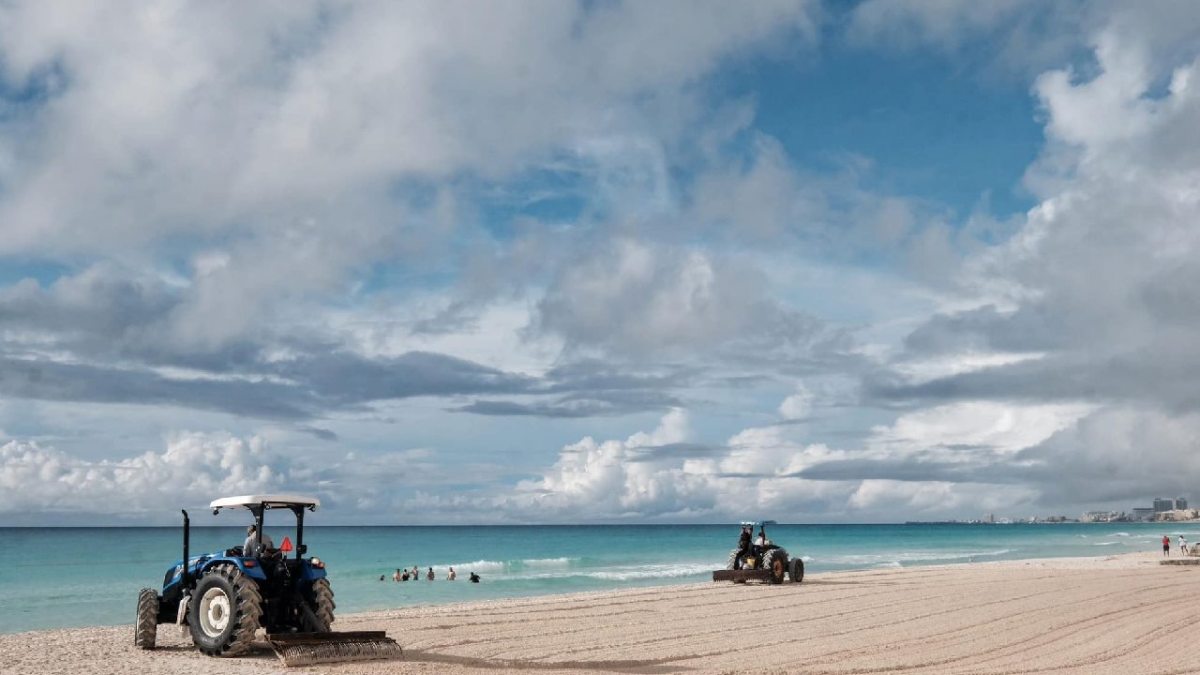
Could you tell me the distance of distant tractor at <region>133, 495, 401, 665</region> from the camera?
12.2 metres

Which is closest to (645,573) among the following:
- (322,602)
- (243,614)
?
(322,602)

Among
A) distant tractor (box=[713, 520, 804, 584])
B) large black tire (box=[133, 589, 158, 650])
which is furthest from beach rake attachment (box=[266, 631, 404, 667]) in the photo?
distant tractor (box=[713, 520, 804, 584])

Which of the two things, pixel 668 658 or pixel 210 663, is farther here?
pixel 668 658

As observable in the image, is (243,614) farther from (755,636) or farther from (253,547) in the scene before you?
(755,636)

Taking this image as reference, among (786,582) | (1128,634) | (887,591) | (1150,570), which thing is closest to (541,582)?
(786,582)

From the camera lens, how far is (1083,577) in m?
31.0

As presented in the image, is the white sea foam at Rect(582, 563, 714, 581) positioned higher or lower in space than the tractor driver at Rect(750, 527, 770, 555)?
lower

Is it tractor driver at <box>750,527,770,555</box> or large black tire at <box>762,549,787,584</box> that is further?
tractor driver at <box>750,527,770,555</box>

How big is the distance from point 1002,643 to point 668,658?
202 inches

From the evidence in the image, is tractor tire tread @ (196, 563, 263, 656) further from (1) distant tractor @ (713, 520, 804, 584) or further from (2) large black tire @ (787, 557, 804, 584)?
(2) large black tire @ (787, 557, 804, 584)

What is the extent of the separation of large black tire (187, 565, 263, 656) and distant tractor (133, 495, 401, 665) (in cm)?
1

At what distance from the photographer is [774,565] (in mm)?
27375

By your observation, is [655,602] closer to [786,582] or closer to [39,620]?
[786,582]

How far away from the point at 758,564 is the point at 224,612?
57.2ft
